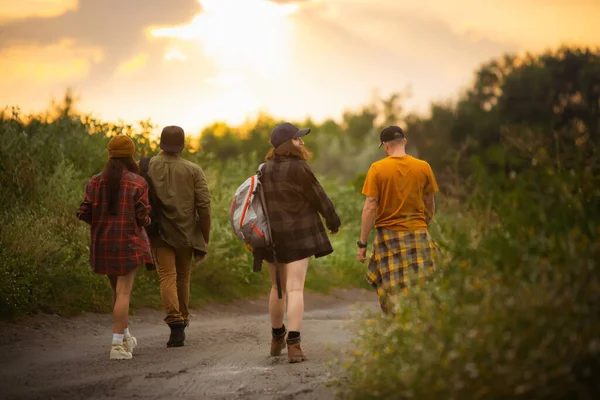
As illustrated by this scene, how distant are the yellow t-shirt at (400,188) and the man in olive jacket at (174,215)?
2.17m

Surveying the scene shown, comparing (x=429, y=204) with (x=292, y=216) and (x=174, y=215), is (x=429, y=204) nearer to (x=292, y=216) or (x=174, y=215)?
(x=292, y=216)

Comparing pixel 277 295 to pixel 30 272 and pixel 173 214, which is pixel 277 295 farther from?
pixel 30 272

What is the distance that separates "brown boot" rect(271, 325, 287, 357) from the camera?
8156mm

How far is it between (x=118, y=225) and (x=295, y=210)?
5.78ft

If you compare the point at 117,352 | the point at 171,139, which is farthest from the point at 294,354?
the point at 171,139

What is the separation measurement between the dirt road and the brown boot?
0.09m

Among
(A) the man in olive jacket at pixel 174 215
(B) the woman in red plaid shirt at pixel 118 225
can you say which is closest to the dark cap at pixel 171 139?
(A) the man in olive jacket at pixel 174 215

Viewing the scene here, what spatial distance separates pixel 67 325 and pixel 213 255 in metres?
4.58

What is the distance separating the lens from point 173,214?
29.5 feet

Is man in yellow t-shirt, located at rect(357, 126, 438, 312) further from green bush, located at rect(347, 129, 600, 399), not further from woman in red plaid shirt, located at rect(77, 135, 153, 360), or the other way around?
woman in red plaid shirt, located at rect(77, 135, 153, 360)

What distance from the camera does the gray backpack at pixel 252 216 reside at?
25.8 feet

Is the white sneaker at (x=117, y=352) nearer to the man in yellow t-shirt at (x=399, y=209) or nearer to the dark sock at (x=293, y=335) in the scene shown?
the dark sock at (x=293, y=335)

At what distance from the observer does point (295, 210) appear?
7918mm

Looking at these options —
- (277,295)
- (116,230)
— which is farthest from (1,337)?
(277,295)
